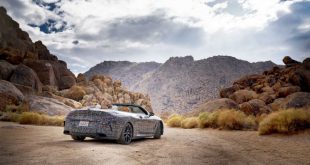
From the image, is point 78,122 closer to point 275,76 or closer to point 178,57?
point 275,76

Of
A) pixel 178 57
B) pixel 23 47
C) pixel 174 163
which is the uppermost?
pixel 178 57

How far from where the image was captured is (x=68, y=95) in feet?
153

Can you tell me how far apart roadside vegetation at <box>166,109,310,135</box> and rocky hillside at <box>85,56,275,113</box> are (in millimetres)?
68139

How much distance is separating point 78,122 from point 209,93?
278 ft

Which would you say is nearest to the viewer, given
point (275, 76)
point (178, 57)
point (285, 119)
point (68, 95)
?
point (285, 119)

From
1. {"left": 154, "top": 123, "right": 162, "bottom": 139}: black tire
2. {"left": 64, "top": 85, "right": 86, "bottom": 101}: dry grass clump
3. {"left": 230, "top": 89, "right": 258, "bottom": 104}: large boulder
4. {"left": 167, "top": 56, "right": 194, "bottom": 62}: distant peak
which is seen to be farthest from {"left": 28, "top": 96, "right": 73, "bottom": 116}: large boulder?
{"left": 167, "top": 56, "right": 194, "bottom": 62}: distant peak

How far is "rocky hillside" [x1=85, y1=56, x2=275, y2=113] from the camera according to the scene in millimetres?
95750

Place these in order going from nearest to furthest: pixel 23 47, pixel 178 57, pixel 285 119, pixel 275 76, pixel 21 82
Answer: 1. pixel 285 119
2. pixel 21 82
3. pixel 275 76
4. pixel 23 47
5. pixel 178 57

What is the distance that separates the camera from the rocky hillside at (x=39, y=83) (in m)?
28.7

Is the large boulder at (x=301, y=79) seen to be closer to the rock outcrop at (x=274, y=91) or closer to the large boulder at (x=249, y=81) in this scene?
the rock outcrop at (x=274, y=91)

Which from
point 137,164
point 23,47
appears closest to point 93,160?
point 137,164

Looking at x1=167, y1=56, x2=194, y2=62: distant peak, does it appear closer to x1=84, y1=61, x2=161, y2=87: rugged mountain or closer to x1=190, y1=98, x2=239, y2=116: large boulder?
x1=84, y1=61, x2=161, y2=87: rugged mountain

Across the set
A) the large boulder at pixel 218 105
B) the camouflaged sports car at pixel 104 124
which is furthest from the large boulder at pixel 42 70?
the camouflaged sports car at pixel 104 124

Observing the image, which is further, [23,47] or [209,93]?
[209,93]
